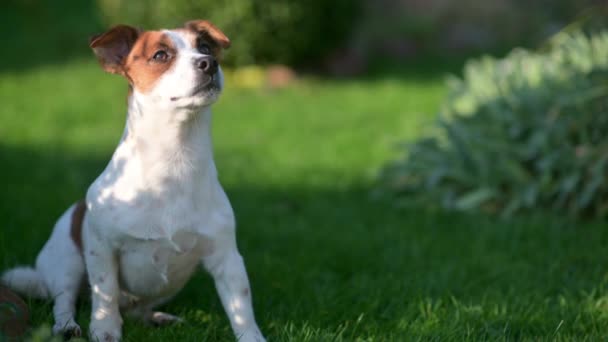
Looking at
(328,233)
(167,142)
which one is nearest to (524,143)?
(328,233)

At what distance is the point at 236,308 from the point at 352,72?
744cm

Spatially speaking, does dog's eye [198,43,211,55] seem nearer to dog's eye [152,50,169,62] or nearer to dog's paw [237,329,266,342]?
dog's eye [152,50,169,62]

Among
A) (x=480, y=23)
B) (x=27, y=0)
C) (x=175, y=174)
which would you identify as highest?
(x=175, y=174)

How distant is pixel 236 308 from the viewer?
2.87 metres

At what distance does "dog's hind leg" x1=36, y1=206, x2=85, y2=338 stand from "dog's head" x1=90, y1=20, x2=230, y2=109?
786 millimetres

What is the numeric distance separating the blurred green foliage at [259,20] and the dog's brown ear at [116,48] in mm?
5804

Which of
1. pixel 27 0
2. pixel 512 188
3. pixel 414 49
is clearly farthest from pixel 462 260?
pixel 27 0

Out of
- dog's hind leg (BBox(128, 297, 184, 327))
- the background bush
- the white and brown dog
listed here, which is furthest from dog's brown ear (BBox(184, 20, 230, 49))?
the background bush

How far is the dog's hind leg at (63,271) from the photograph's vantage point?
3.08 metres

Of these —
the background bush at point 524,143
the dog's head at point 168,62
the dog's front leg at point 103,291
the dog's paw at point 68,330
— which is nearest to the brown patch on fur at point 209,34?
the dog's head at point 168,62

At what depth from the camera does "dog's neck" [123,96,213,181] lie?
9.28ft

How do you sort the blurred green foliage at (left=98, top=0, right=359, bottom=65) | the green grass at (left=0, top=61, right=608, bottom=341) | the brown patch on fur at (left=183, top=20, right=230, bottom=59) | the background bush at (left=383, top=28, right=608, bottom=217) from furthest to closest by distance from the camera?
1. the blurred green foliage at (left=98, top=0, right=359, bottom=65)
2. the background bush at (left=383, top=28, right=608, bottom=217)
3. the green grass at (left=0, top=61, right=608, bottom=341)
4. the brown patch on fur at (left=183, top=20, right=230, bottom=59)

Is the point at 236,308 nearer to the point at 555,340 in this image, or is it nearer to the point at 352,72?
the point at 555,340

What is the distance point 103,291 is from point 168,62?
92cm
